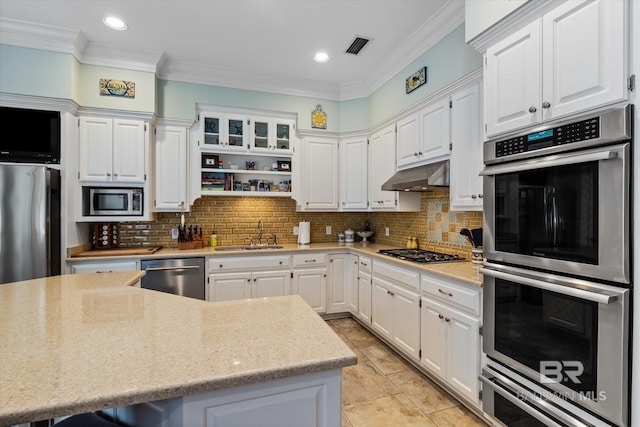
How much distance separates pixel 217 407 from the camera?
35.1 inches

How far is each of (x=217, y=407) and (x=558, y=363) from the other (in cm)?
160

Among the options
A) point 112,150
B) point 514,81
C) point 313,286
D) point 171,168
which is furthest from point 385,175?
point 112,150

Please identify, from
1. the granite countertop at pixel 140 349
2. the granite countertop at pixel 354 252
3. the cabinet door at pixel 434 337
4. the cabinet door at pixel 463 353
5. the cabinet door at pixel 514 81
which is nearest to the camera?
the granite countertop at pixel 140 349

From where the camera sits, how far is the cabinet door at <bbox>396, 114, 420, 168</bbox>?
3146 millimetres

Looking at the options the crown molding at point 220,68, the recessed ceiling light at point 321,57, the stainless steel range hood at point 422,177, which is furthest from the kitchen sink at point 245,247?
the recessed ceiling light at point 321,57

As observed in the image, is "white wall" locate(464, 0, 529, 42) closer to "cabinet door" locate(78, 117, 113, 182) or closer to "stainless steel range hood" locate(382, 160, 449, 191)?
"stainless steel range hood" locate(382, 160, 449, 191)

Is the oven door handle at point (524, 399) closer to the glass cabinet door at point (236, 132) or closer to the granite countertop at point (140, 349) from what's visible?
the granite countertop at point (140, 349)

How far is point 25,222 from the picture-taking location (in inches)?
106

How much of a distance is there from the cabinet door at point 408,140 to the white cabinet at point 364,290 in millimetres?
1134

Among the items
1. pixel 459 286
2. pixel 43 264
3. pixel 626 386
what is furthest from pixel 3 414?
pixel 43 264

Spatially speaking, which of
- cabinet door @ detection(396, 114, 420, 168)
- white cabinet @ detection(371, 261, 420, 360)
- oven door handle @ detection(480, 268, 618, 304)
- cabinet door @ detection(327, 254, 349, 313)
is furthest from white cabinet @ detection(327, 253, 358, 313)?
oven door handle @ detection(480, 268, 618, 304)

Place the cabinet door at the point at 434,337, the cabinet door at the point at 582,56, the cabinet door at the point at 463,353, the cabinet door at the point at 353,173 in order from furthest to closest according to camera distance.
→ the cabinet door at the point at 353,173 < the cabinet door at the point at 434,337 < the cabinet door at the point at 463,353 < the cabinet door at the point at 582,56

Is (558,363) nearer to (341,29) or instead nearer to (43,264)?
(341,29)

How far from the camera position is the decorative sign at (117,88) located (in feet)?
10.8
